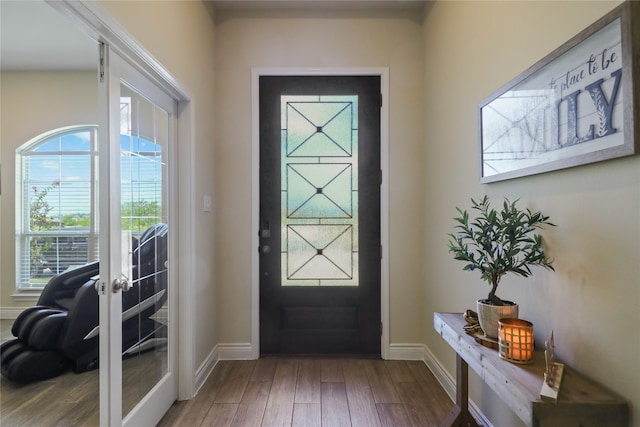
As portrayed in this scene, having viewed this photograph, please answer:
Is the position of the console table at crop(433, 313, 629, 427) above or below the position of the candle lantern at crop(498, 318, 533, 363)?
below

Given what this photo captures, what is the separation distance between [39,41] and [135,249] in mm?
2543

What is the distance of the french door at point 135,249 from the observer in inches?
50.6

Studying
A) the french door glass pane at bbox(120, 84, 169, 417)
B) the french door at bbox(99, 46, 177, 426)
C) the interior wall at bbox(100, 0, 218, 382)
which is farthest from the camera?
the interior wall at bbox(100, 0, 218, 382)

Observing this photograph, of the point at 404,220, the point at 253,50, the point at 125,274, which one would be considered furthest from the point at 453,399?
the point at 253,50

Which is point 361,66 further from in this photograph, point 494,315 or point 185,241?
point 494,315

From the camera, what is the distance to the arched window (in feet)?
10.8

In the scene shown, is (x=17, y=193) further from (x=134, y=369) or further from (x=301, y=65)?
(x=301, y=65)

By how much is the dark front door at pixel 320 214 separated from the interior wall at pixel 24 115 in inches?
91.2

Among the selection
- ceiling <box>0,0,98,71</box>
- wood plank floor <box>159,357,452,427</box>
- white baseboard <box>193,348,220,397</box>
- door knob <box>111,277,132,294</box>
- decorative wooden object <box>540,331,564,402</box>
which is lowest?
wood plank floor <box>159,357,452,427</box>

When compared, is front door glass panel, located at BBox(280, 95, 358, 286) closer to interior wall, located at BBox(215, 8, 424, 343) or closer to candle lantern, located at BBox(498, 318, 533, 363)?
interior wall, located at BBox(215, 8, 424, 343)

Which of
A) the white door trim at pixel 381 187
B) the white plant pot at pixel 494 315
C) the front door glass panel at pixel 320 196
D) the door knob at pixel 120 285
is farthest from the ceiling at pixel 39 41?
the white plant pot at pixel 494 315

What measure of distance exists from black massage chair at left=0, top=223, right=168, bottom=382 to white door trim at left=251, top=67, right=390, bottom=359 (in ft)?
2.50

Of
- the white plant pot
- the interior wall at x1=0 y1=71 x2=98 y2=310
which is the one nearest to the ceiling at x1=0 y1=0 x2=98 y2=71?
the interior wall at x1=0 y1=71 x2=98 y2=310

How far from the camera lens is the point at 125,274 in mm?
1425
